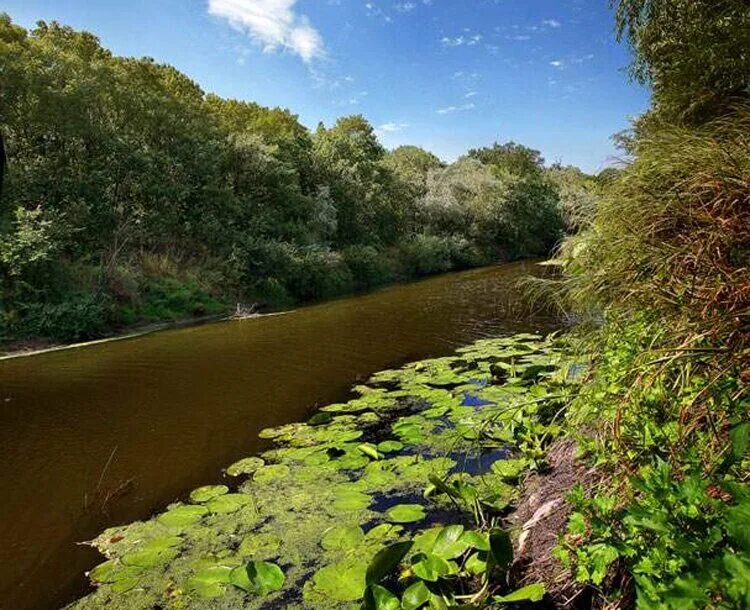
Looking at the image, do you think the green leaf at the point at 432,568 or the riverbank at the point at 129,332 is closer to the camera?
the green leaf at the point at 432,568

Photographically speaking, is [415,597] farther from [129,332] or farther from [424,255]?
[424,255]

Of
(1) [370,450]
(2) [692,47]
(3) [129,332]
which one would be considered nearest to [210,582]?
(1) [370,450]

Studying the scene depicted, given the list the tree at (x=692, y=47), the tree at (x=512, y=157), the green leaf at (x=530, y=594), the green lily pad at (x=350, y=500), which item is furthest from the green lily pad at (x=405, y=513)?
the tree at (x=512, y=157)

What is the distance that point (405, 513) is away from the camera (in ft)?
11.7

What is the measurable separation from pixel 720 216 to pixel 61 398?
8386 millimetres

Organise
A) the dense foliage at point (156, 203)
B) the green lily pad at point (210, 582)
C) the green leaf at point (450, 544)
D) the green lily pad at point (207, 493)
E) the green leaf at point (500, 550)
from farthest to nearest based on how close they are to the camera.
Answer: the dense foliage at point (156, 203) < the green lily pad at point (207, 493) < the green lily pad at point (210, 582) < the green leaf at point (450, 544) < the green leaf at point (500, 550)

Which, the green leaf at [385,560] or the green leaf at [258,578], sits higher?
the green leaf at [385,560]

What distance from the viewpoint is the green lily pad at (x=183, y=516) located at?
147 inches

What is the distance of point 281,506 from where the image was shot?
388cm

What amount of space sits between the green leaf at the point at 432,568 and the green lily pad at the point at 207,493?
217 centimetres

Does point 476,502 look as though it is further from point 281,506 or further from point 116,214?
point 116,214

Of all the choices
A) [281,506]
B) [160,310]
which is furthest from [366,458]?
[160,310]

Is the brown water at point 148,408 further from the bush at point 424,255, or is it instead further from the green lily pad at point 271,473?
the bush at point 424,255

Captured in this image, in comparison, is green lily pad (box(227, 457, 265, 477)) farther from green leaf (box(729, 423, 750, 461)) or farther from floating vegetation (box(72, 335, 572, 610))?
green leaf (box(729, 423, 750, 461))
